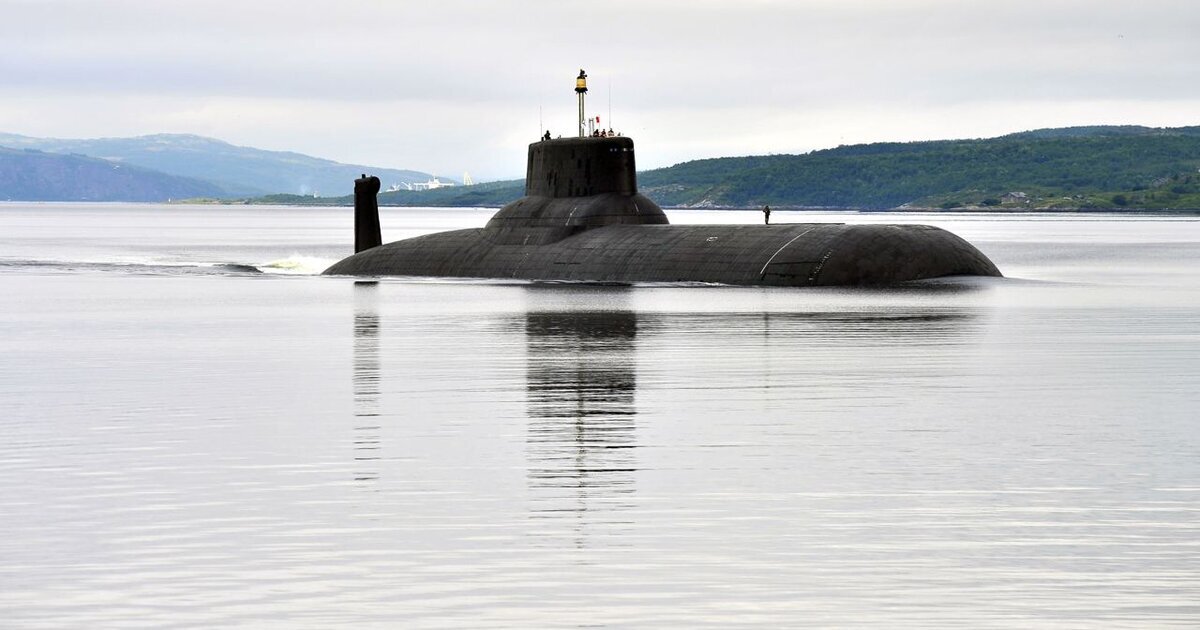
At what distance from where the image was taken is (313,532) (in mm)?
13438

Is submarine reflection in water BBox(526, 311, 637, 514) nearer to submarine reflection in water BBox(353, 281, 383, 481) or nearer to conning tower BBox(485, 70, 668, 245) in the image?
submarine reflection in water BBox(353, 281, 383, 481)

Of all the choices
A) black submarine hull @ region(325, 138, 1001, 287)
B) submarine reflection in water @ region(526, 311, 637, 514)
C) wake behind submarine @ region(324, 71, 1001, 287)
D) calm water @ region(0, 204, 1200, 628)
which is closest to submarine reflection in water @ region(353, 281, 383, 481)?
calm water @ region(0, 204, 1200, 628)

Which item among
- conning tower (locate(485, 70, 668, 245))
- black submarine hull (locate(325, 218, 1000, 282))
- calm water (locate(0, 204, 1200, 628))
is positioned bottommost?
calm water (locate(0, 204, 1200, 628))

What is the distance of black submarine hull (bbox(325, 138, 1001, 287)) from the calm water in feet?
42.3

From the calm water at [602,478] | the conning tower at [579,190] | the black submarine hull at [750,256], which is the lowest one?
the calm water at [602,478]

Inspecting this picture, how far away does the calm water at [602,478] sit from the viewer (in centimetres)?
1126

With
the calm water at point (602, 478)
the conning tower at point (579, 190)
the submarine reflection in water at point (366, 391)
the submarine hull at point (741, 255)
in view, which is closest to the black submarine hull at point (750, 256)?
the submarine hull at point (741, 255)

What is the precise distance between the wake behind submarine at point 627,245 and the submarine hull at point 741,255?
3 centimetres

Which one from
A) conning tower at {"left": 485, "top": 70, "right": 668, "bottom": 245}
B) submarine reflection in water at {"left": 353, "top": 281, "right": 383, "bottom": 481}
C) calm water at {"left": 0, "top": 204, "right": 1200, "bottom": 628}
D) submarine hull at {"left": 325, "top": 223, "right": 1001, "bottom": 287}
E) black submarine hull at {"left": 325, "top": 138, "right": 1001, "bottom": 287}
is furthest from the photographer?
conning tower at {"left": 485, "top": 70, "right": 668, "bottom": 245}

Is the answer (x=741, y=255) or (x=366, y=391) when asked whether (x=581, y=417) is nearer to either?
(x=366, y=391)

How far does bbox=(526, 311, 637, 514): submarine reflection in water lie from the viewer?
15336 millimetres

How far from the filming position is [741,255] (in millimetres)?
49750

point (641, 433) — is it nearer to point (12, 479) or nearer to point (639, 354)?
point (12, 479)

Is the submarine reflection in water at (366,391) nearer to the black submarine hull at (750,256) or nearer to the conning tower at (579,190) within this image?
the black submarine hull at (750,256)
